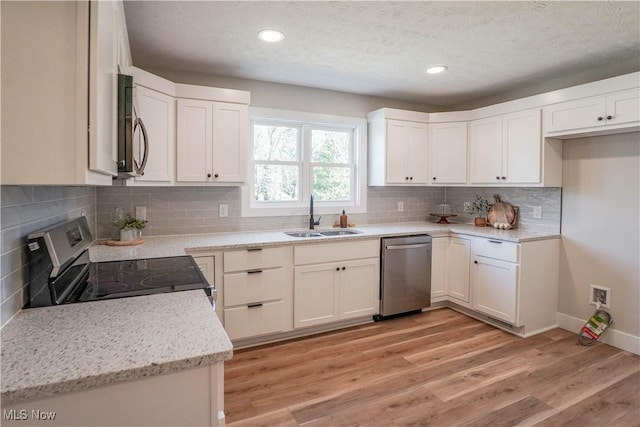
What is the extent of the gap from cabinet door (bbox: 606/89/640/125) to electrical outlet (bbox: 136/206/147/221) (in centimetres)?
379

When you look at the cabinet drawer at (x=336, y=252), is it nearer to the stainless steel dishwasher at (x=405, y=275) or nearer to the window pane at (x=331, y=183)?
the stainless steel dishwasher at (x=405, y=275)

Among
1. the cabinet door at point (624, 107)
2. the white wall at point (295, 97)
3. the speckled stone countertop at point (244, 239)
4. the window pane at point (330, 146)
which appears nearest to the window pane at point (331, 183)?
the window pane at point (330, 146)

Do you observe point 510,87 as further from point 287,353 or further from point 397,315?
point 287,353

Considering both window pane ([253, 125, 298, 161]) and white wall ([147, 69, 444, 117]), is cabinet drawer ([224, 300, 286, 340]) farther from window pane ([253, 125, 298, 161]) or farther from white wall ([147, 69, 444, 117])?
white wall ([147, 69, 444, 117])

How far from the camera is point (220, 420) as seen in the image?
1.02 meters

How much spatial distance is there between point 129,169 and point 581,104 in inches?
130

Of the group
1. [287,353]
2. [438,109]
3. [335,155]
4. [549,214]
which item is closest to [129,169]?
[287,353]

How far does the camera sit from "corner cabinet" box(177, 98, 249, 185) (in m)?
2.85

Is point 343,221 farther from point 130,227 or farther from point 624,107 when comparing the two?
point 624,107

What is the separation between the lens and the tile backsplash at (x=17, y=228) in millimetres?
1128

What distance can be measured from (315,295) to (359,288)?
0.46m

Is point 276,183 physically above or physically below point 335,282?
above

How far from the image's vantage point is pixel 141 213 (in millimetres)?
2994

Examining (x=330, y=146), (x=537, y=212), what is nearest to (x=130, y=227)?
(x=330, y=146)
